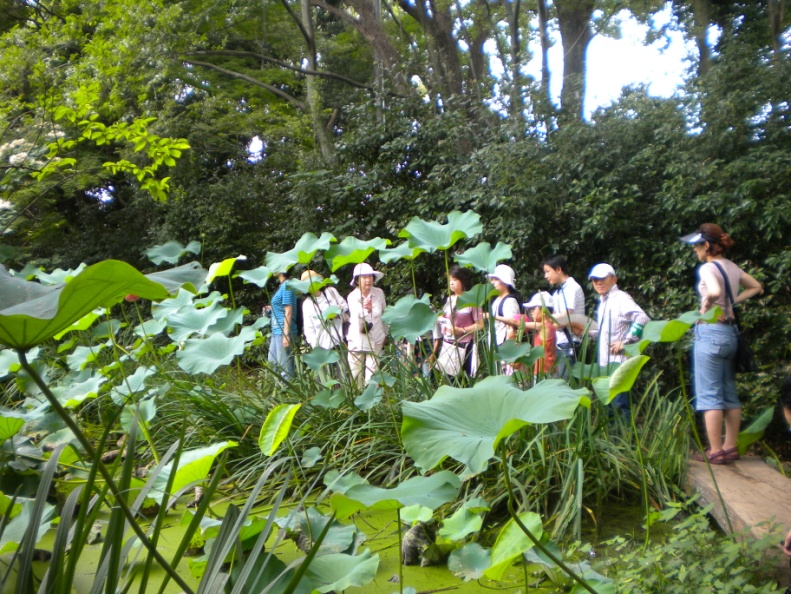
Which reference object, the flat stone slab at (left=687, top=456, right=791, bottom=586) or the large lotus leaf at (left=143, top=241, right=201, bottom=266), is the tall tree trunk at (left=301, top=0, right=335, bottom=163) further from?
the flat stone slab at (left=687, top=456, right=791, bottom=586)

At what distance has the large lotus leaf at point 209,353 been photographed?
3.65 m

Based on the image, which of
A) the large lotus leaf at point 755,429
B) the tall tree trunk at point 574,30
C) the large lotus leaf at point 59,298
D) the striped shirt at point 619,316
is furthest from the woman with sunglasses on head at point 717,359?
the tall tree trunk at point 574,30

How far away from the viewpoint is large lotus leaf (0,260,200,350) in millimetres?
1091

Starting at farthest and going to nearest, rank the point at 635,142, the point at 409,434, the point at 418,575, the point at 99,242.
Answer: the point at 99,242 → the point at 635,142 → the point at 418,575 → the point at 409,434

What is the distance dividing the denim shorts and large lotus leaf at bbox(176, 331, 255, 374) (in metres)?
2.68

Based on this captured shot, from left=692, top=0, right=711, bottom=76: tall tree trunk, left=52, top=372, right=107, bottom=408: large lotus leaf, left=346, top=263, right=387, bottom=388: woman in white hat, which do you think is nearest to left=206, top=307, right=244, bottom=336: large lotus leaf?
left=52, top=372, right=107, bottom=408: large lotus leaf

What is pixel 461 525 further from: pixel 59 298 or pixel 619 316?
pixel 619 316

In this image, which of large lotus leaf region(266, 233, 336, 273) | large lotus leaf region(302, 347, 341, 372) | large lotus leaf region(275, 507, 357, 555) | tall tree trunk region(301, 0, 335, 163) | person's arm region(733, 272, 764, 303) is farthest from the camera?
tall tree trunk region(301, 0, 335, 163)

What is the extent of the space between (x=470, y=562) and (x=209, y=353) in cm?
187

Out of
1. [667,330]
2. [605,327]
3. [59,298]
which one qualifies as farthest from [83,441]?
[605,327]

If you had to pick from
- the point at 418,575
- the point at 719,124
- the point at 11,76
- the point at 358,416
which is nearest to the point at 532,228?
the point at 719,124

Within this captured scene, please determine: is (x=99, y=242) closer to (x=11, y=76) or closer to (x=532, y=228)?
(x=11, y=76)

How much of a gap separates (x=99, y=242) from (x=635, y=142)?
36.3 ft

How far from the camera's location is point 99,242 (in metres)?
14.6
